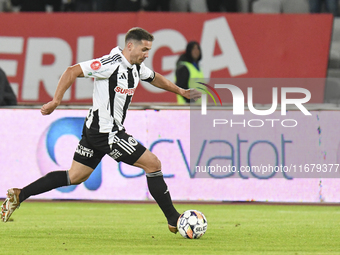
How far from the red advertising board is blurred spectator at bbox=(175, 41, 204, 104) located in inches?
58.3

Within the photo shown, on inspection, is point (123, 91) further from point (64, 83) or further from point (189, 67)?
point (189, 67)

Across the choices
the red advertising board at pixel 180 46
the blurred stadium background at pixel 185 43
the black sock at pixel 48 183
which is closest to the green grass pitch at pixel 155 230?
the black sock at pixel 48 183

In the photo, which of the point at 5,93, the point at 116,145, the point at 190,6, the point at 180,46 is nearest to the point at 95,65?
the point at 116,145

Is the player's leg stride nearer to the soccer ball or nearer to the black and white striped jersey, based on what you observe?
the black and white striped jersey

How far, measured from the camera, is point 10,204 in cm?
604

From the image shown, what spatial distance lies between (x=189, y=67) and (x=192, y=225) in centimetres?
497

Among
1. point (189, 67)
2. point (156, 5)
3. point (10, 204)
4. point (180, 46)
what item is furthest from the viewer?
point (156, 5)

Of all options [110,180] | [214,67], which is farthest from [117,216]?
[214,67]

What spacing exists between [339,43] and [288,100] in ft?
7.55

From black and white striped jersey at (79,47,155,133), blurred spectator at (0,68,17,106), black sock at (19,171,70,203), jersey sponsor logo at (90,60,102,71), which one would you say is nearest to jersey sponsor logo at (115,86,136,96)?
black and white striped jersey at (79,47,155,133)

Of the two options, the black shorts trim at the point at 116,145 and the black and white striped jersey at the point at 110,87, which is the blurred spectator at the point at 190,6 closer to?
the black and white striped jersey at the point at 110,87

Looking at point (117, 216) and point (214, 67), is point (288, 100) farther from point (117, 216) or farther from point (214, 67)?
point (117, 216)

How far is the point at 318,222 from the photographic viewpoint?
7.15m

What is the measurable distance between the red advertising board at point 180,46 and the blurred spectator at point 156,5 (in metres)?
0.60
